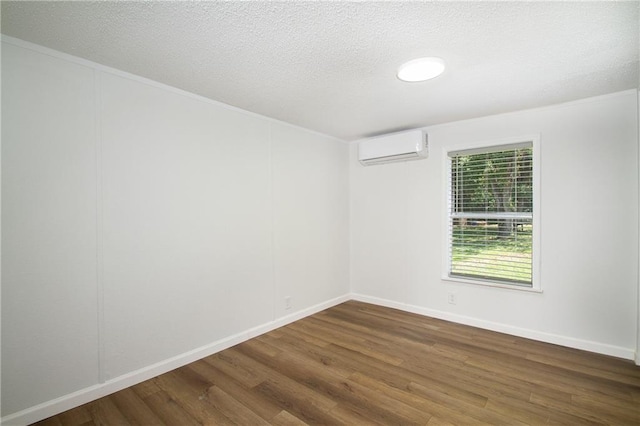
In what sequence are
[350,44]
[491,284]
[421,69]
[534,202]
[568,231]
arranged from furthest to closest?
[491,284], [534,202], [568,231], [421,69], [350,44]

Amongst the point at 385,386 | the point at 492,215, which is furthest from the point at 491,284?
the point at 385,386

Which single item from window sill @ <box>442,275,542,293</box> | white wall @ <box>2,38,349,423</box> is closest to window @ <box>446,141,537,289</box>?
window sill @ <box>442,275,542,293</box>

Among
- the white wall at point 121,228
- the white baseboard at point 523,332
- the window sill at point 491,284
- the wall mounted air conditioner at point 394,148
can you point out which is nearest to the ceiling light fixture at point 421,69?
the wall mounted air conditioner at point 394,148

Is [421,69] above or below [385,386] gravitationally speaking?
above

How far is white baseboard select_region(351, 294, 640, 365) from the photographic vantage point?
2.72 meters

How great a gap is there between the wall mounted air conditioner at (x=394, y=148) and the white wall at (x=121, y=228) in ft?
4.03

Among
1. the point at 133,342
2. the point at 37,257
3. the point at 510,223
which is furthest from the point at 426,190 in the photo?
the point at 37,257

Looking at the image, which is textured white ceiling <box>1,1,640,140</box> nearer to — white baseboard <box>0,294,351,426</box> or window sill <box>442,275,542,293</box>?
window sill <box>442,275,542,293</box>

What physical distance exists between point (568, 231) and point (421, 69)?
2200 mm

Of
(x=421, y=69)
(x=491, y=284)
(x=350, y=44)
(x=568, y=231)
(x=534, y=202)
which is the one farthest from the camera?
(x=491, y=284)

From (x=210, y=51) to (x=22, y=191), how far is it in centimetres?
146

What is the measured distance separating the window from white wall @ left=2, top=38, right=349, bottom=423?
6.96ft

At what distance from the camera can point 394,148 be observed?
3803 millimetres

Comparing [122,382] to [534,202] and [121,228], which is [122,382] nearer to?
[121,228]
